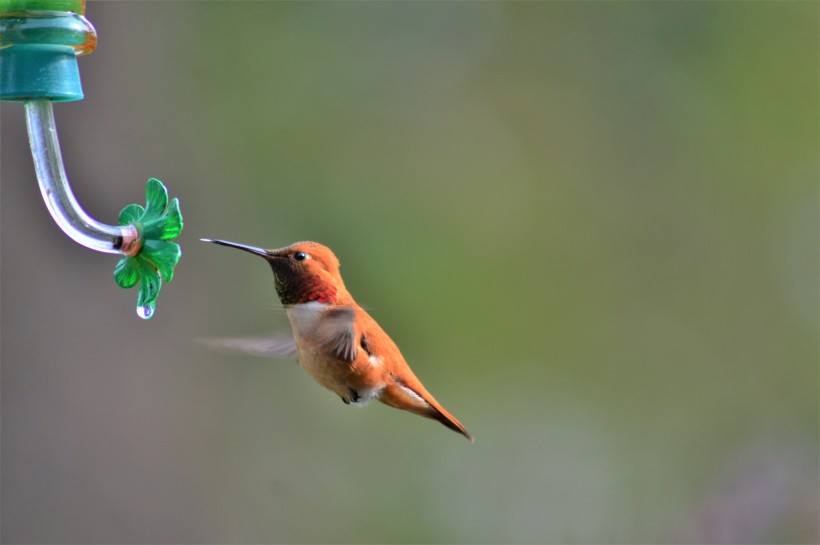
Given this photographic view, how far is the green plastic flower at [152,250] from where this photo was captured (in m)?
1.55

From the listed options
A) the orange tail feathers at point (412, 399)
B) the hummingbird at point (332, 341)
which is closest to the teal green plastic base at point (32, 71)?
the hummingbird at point (332, 341)

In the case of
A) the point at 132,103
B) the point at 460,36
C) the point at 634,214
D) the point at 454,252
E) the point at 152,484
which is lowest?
the point at 152,484

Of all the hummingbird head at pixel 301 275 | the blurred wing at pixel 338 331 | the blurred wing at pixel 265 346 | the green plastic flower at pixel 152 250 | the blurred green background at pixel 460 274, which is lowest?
the blurred green background at pixel 460 274

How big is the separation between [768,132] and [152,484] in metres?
4.41

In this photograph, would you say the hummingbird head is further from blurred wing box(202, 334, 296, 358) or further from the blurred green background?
the blurred green background

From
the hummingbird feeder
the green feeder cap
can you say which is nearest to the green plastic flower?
the hummingbird feeder

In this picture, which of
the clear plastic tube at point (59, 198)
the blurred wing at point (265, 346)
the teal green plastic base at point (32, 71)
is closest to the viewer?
the teal green plastic base at point (32, 71)

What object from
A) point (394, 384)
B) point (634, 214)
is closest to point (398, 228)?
point (634, 214)

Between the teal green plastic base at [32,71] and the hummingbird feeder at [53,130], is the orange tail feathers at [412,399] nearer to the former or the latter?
the hummingbird feeder at [53,130]

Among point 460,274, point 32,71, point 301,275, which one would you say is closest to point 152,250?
point 32,71

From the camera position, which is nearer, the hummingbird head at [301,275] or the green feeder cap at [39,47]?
the green feeder cap at [39,47]

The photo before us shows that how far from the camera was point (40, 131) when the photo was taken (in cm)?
162

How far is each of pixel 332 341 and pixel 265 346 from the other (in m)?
0.27

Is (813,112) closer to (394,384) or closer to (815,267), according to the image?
(815,267)
